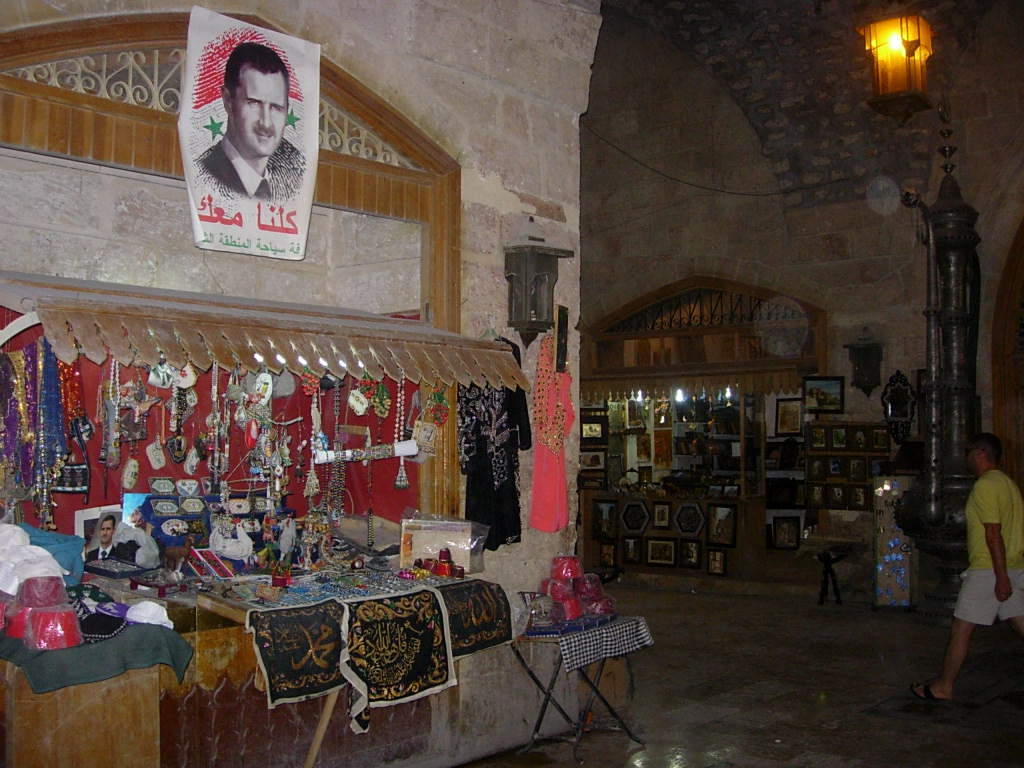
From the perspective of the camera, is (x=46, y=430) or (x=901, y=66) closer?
(x=46, y=430)

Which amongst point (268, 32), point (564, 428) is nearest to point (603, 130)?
point (564, 428)

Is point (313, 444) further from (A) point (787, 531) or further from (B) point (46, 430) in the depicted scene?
(A) point (787, 531)

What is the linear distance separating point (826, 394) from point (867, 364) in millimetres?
532

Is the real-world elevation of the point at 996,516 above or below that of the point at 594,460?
below

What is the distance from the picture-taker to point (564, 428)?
5.92 m

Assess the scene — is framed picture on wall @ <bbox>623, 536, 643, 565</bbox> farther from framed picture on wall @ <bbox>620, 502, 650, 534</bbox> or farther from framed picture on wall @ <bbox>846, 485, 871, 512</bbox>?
framed picture on wall @ <bbox>846, 485, 871, 512</bbox>

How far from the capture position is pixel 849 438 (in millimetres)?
10281

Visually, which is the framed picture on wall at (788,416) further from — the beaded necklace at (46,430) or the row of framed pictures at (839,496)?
the beaded necklace at (46,430)

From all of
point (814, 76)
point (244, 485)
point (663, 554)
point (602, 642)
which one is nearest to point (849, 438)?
point (663, 554)

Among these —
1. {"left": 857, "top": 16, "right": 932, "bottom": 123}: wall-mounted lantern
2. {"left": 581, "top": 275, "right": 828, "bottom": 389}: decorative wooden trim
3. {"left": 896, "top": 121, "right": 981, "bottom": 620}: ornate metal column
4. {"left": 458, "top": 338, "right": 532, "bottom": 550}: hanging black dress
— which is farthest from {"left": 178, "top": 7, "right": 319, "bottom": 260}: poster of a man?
{"left": 581, "top": 275, "right": 828, "bottom": 389}: decorative wooden trim

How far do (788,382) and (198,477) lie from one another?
23.6ft

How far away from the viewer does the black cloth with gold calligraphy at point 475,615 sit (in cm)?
474

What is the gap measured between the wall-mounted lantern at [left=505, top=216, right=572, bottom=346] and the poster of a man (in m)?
1.22

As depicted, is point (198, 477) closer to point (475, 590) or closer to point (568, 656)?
point (475, 590)
